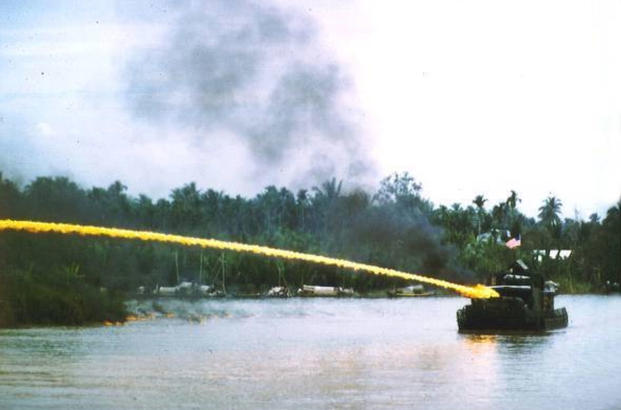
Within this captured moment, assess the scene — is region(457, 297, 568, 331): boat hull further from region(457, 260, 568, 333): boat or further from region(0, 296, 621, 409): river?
region(0, 296, 621, 409): river

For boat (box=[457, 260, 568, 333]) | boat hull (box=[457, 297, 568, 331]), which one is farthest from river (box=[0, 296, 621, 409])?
boat (box=[457, 260, 568, 333])

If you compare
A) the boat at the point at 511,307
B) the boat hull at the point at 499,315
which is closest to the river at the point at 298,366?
the boat hull at the point at 499,315

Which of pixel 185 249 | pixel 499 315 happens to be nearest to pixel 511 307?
pixel 499 315

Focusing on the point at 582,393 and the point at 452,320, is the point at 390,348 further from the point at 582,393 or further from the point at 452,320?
the point at 452,320

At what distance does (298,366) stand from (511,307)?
109 ft

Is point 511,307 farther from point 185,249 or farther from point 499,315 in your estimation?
point 185,249

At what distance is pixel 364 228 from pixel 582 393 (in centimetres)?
5365

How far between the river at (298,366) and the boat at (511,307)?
3.98 feet

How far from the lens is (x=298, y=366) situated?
8688 cm

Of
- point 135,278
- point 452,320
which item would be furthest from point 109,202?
point 452,320

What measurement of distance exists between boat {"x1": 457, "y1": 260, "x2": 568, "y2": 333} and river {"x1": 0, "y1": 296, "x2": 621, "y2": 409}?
1213mm

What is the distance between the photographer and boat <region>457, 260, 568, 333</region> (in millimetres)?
115688

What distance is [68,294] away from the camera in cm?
11194

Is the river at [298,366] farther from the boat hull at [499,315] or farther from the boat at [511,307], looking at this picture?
the boat at [511,307]
